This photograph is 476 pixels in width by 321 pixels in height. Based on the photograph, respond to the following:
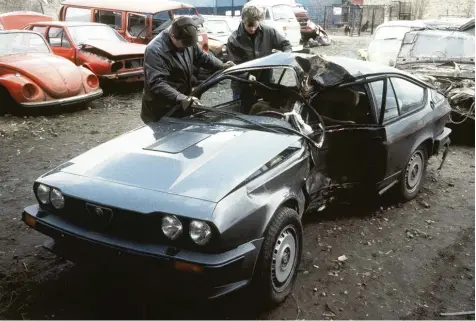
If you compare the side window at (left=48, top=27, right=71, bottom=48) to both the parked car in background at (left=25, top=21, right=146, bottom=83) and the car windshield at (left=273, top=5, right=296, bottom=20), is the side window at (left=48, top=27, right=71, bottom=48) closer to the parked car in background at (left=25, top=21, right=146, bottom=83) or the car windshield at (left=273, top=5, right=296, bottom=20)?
the parked car in background at (left=25, top=21, right=146, bottom=83)

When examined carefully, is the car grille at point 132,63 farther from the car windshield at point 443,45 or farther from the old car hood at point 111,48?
the car windshield at point 443,45

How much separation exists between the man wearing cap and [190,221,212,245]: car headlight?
5.26 feet

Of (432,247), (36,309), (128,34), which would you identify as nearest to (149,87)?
(36,309)

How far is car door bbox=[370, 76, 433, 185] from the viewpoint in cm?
404

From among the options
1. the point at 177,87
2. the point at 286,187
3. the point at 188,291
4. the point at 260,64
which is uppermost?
→ the point at 260,64

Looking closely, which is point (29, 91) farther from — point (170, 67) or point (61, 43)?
point (170, 67)

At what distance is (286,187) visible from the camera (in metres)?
3.05

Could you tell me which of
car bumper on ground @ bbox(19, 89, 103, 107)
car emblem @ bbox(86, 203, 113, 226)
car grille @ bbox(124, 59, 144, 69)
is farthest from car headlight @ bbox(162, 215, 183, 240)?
car grille @ bbox(124, 59, 144, 69)

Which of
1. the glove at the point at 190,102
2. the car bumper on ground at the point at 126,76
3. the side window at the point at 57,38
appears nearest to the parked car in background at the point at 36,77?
the car bumper on ground at the point at 126,76

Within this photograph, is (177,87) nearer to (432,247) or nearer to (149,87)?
(149,87)

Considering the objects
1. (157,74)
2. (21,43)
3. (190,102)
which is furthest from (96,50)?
(190,102)

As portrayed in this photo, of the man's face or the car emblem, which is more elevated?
the man's face

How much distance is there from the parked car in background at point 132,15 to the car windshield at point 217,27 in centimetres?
253

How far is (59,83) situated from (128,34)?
367 cm
